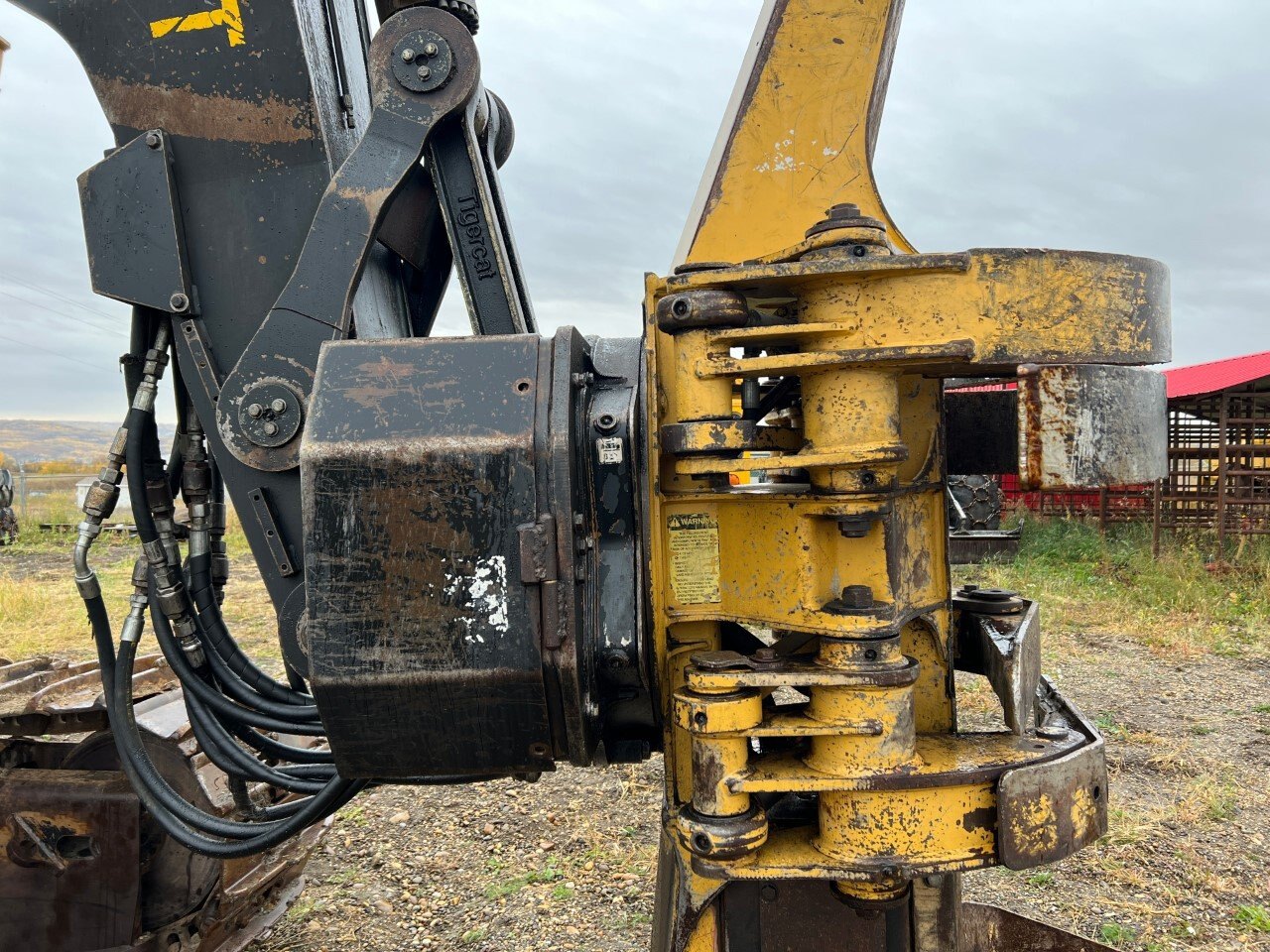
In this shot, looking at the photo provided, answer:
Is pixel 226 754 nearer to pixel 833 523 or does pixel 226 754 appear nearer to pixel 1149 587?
pixel 833 523

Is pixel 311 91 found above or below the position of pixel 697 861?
above

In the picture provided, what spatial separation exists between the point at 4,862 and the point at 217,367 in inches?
71.7

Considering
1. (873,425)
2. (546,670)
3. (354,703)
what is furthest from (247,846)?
(873,425)

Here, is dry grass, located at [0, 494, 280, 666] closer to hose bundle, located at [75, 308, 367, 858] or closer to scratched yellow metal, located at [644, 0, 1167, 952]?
hose bundle, located at [75, 308, 367, 858]

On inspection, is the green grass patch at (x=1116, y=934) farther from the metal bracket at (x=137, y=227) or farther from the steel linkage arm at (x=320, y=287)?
the metal bracket at (x=137, y=227)

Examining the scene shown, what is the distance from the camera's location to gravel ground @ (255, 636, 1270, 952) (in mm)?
3307

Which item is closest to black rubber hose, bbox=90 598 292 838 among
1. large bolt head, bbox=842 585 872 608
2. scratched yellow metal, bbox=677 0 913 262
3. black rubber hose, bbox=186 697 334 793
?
black rubber hose, bbox=186 697 334 793

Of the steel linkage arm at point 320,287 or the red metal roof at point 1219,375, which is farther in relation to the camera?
the red metal roof at point 1219,375

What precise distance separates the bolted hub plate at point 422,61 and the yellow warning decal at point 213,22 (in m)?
0.37

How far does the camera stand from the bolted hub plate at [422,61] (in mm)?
2027

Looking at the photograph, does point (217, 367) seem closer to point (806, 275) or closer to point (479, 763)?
point (479, 763)

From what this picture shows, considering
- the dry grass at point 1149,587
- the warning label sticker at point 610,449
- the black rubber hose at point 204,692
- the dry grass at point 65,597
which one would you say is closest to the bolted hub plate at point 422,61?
the warning label sticker at point 610,449

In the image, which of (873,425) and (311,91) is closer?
(873,425)

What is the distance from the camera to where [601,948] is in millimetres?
3203
